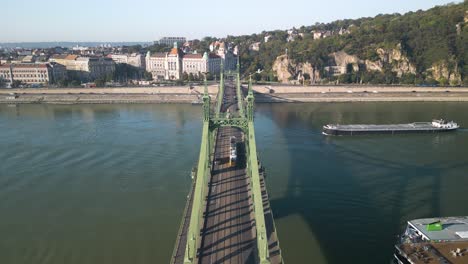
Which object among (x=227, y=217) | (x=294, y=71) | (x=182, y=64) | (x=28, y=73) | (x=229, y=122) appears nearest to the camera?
(x=227, y=217)

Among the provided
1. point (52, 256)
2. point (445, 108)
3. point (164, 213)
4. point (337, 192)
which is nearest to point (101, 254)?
point (52, 256)

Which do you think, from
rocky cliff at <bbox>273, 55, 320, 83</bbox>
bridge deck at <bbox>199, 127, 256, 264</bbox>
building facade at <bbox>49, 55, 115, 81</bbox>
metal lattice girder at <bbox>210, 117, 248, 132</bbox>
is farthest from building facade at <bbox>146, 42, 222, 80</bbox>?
bridge deck at <bbox>199, 127, 256, 264</bbox>

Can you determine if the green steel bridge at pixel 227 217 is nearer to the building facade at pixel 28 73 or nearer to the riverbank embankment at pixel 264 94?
the riverbank embankment at pixel 264 94

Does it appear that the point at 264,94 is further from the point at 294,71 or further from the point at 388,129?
the point at 388,129

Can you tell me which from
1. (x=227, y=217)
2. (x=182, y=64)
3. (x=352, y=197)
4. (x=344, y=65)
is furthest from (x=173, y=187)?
(x=182, y=64)

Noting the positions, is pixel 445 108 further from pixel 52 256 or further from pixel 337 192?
pixel 52 256

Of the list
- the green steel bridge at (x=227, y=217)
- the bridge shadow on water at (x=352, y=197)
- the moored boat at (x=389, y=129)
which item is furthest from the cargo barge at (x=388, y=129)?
the green steel bridge at (x=227, y=217)
